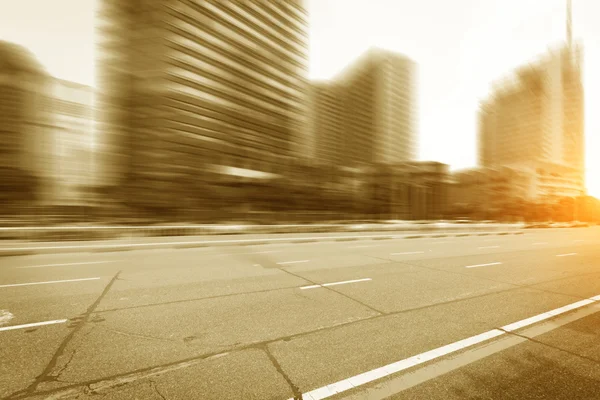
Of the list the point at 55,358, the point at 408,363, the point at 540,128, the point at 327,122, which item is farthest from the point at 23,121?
the point at 540,128

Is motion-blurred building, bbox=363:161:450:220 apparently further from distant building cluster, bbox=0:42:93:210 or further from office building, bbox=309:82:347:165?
office building, bbox=309:82:347:165

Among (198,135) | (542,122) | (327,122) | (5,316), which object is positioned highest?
(542,122)

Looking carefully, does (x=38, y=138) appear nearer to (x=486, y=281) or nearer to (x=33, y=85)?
(x=33, y=85)

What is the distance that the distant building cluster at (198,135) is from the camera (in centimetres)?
4616

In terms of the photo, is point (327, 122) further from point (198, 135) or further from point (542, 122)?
point (542, 122)

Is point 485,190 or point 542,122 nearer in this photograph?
point 485,190

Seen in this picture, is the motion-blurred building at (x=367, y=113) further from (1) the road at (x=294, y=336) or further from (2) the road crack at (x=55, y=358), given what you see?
(2) the road crack at (x=55, y=358)

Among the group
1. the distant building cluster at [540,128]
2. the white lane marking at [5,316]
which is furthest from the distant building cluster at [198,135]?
the distant building cluster at [540,128]

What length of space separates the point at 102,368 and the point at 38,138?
71727mm

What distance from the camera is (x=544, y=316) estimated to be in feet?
17.1

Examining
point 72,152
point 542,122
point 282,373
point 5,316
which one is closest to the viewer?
point 282,373

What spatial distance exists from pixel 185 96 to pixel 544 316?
65.2 m

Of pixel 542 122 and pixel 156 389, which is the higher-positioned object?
pixel 542 122

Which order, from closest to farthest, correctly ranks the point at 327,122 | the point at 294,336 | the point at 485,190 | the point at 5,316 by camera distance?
the point at 294,336, the point at 5,316, the point at 485,190, the point at 327,122
